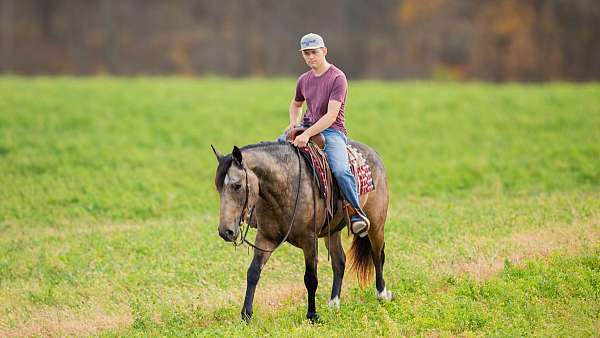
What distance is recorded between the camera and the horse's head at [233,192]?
7723 mm

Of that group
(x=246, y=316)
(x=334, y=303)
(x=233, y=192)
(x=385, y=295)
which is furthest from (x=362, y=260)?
(x=233, y=192)

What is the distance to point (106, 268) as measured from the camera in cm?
1202

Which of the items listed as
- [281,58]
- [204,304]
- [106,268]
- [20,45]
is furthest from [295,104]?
[20,45]

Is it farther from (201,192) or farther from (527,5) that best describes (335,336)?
(527,5)

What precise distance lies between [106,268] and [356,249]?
4285 millimetres

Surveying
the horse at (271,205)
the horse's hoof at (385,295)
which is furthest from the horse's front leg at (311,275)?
the horse's hoof at (385,295)

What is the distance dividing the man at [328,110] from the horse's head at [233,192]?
3.40 ft

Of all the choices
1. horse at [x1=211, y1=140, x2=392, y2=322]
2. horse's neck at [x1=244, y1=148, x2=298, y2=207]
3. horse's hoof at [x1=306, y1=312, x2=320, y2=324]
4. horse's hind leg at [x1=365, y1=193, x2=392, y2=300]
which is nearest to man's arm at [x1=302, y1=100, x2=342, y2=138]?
horse at [x1=211, y1=140, x2=392, y2=322]

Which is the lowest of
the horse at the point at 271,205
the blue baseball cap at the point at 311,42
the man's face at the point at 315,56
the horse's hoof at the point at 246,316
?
the horse's hoof at the point at 246,316

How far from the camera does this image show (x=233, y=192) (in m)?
7.81

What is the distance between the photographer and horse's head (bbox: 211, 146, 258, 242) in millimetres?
7723

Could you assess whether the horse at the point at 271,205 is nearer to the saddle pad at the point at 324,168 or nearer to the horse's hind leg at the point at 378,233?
the saddle pad at the point at 324,168

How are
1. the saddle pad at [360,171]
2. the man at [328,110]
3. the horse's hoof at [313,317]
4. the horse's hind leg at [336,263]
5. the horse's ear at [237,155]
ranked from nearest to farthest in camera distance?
1. the horse's ear at [237,155]
2. the man at [328,110]
3. the horse's hoof at [313,317]
4. the saddle pad at [360,171]
5. the horse's hind leg at [336,263]

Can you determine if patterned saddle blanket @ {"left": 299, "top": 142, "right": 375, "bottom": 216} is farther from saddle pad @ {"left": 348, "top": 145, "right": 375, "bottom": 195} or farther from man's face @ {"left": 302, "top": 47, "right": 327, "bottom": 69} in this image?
man's face @ {"left": 302, "top": 47, "right": 327, "bottom": 69}
